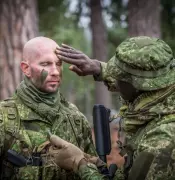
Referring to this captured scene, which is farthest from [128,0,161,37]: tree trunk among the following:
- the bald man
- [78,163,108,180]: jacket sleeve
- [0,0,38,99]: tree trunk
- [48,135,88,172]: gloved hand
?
[78,163,108,180]: jacket sleeve

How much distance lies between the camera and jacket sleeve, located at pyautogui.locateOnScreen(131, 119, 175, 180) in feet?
10.3

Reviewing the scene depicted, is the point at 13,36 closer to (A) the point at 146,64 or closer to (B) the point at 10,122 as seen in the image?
(B) the point at 10,122

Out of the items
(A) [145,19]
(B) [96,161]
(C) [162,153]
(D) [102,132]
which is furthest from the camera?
(A) [145,19]

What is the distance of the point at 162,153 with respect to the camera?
3152mm

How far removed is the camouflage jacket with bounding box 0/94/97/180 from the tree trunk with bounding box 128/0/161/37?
492 cm

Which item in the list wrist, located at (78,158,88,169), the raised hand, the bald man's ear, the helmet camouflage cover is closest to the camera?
the helmet camouflage cover

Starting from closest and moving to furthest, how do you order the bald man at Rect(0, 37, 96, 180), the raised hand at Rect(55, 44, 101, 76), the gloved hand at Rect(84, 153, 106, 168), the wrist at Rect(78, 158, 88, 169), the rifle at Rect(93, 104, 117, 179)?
the wrist at Rect(78, 158, 88, 169) < the gloved hand at Rect(84, 153, 106, 168) < the rifle at Rect(93, 104, 117, 179) < the bald man at Rect(0, 37, 96, 180) < the raised hand at Rect(55, 44, 101, 76)

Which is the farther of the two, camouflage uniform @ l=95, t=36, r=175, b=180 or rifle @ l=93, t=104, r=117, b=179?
rifle @ l=93, t=104, r=117, b=179

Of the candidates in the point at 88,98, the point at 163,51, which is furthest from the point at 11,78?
the point at 88,98

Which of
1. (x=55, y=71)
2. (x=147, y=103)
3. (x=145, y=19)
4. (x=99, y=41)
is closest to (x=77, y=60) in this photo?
(x=55, y=71)

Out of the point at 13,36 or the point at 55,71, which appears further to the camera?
the point at 13,36

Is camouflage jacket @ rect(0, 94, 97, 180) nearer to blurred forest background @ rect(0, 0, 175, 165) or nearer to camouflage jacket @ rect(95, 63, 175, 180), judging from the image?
camouflage jacket @ rect(95, 63, 175, 180)

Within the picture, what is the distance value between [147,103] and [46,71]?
50.8 inches

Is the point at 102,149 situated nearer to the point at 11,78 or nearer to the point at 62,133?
the point at 62,133
